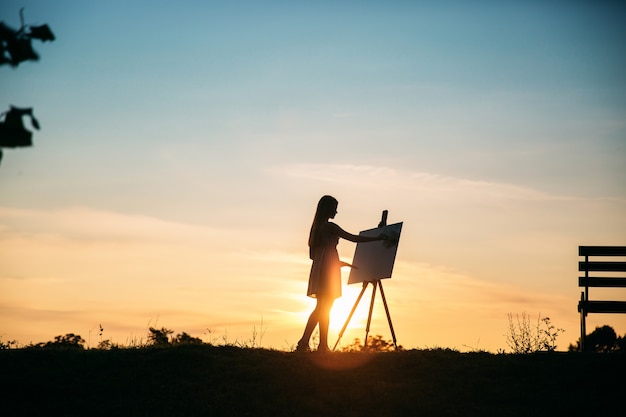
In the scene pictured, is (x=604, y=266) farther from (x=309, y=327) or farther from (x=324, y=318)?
(x=309, y=327)

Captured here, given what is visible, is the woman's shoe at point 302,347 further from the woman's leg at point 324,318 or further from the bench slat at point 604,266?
the bench slat at point 604,266

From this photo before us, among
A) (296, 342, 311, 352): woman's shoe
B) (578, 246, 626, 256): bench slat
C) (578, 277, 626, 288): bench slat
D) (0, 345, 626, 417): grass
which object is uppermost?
(578, 246, 626, 256): bench slat

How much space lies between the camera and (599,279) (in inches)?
739

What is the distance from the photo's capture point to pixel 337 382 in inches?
554

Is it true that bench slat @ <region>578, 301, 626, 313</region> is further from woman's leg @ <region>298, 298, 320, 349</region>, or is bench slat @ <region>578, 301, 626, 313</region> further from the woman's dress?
woman's leg @ <region>298, 298, 320, 349</region>

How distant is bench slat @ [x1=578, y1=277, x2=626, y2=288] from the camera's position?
18734 millimetres

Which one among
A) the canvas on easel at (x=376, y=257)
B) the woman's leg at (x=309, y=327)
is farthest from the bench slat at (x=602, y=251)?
the woman's leg at (x=309, y=327)

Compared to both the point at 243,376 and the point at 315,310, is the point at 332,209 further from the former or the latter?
the point at 243,376

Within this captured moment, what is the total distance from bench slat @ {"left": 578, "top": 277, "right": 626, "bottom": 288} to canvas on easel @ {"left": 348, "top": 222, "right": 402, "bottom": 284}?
479cm

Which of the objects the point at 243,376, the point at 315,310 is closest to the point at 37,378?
the point at 243,376

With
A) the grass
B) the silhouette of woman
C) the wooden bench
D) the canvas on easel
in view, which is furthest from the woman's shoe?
the wooden bench

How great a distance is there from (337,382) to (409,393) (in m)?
1.27

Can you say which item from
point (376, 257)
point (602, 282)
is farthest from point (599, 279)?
point (376, 257)

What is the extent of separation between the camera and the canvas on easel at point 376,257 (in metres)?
17.2
